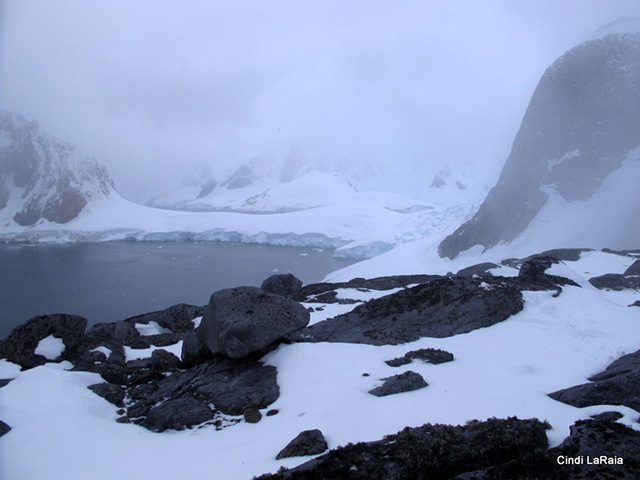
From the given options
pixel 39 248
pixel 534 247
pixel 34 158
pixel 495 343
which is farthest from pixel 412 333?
pixel 34 158

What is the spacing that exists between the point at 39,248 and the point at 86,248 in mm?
12257

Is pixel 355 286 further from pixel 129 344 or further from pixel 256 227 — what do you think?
pixel 256 227

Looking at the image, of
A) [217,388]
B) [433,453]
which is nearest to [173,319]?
[217,388]

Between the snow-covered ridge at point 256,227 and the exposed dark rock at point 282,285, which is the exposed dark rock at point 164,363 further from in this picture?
the snow-covered ridge at point 256,227

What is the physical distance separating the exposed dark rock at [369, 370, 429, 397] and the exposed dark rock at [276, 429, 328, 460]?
1942 mm

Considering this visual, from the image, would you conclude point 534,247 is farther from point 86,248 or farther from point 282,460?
point 86,248

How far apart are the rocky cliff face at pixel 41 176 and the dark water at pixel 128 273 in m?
28.5

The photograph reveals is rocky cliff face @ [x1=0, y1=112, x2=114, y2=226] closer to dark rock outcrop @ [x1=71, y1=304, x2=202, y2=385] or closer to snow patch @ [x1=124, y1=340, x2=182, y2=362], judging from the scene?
dark rock outcrop @ [x1=71, y1=304, x2=202, y2=385]

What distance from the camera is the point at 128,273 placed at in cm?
5816

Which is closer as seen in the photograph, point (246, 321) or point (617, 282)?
point (246, 321)

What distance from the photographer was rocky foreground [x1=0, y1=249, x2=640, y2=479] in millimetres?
5273

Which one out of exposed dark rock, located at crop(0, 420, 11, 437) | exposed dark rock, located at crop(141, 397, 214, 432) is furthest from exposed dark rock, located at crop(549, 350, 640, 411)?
exposed dark rock, located at crop(0, 420, 11, 437)

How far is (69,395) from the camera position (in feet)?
34.0

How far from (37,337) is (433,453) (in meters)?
15.7
